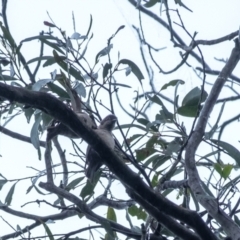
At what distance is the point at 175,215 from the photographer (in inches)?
55.7

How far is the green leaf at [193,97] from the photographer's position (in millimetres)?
1879

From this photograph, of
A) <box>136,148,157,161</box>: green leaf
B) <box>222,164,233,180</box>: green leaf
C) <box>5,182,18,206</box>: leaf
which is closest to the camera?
<box>222,164,233,180</box>: green leaf

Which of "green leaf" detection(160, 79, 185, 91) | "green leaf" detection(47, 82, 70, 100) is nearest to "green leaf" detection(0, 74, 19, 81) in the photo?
"green leaf" detection(47, 82, 70, 100)

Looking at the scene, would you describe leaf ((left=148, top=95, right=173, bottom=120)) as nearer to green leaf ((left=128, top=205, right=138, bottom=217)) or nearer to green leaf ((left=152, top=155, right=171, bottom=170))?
green leaf ((left=152, top=155, right=171, bottom=170))

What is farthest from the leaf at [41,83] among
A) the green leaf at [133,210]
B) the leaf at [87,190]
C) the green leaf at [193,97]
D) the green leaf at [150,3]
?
the green leaf at [150,3]

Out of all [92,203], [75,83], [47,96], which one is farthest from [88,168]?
[47,96]

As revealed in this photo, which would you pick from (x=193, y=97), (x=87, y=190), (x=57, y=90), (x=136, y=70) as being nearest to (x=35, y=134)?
(x=57, y=90)

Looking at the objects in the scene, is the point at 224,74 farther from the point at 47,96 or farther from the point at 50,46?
the point at 47,96

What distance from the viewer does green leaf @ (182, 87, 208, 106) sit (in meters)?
1.88

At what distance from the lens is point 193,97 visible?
190cm

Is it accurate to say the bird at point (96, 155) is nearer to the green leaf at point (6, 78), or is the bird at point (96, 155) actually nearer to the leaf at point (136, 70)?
the leaf at point (136, 70)

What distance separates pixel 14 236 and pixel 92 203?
291mm

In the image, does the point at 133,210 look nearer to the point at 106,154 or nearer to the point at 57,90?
the point at 57,90

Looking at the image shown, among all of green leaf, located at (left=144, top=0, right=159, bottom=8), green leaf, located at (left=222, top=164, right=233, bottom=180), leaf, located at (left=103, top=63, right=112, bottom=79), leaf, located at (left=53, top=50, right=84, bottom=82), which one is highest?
green leaf, located at (left=144, top=0, right=159, bottom=8)
